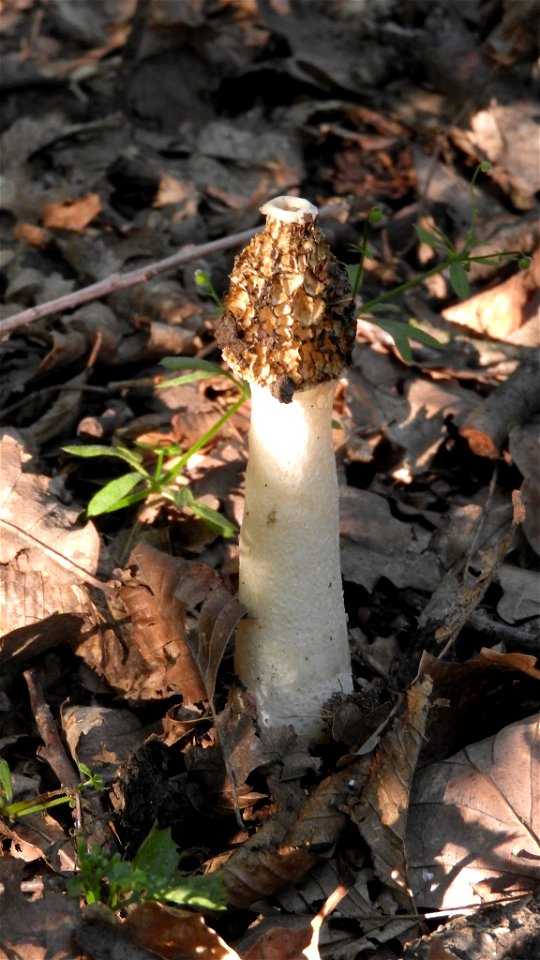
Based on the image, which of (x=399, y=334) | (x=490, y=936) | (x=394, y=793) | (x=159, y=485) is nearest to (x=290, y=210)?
(x=399, y=334)

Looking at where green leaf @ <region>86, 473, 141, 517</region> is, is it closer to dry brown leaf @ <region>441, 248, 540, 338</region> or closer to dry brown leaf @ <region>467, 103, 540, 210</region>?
dry brown leaf @ <region>441, 248, 540, 338</region>

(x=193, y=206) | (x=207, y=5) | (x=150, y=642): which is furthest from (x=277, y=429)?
(x=207, y=5)

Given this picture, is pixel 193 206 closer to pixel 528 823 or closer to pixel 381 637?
pixel 381 637

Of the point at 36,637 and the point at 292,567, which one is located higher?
the point at 292,567

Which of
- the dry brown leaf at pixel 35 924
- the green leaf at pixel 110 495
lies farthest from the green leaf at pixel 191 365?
the dry brown leaf at pixel 35 924

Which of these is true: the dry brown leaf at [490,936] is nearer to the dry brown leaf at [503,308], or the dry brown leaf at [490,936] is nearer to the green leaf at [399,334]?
the green leaf at [399,334]

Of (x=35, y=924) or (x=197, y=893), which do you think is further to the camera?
(x=35, y=924)

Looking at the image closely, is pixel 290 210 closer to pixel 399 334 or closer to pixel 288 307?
pixel 288 307
